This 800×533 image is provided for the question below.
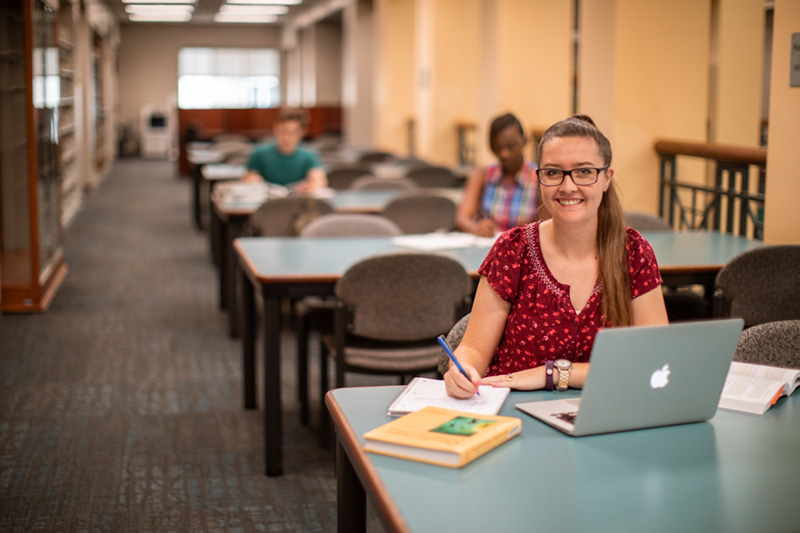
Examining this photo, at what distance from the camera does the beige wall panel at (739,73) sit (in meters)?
6.40

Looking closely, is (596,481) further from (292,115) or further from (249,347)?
(292,115)

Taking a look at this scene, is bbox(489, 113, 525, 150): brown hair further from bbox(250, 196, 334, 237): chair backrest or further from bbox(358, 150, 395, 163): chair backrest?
bbox(358, 150, 395, 163): chair backrest

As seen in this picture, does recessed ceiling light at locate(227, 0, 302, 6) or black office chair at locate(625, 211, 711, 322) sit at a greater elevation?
recessed ceiling light at locate(227, 0, 302, 6)

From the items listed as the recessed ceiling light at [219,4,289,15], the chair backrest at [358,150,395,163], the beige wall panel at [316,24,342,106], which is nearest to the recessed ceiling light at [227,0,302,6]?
the recessed ceiling light at [219,4,289,15]

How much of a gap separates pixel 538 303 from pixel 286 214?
10.7 ft

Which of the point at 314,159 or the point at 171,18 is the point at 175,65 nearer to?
the point at 171,18

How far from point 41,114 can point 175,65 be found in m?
17.5

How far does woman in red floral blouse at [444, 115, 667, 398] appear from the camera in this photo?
2.07 meters

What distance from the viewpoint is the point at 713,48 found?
9.24 meters

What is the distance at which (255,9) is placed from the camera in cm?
1744

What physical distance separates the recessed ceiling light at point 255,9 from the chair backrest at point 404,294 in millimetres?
14411

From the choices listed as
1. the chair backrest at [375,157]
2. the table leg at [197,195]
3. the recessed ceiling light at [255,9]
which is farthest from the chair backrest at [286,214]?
the recessed ceiling light at [255,9]

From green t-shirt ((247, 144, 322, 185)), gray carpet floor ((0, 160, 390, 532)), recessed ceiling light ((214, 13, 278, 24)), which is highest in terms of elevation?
recessed ceiling light ((214, 13, 278, 24))

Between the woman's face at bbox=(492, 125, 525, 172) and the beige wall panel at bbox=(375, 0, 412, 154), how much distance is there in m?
7.58
